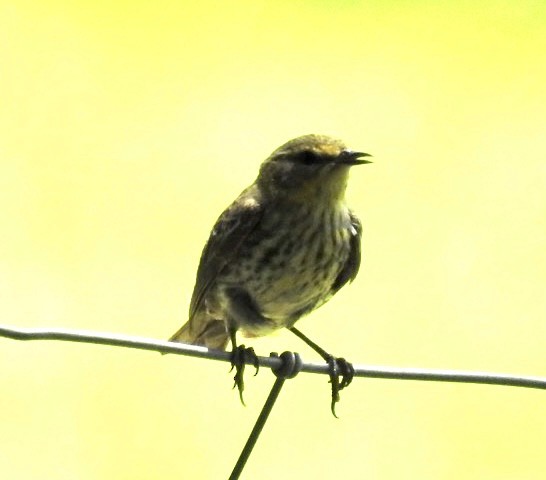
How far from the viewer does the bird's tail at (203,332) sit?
234 inches

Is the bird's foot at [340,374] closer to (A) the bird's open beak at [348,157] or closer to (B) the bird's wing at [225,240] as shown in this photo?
(B) the bird's wing at [225,240]

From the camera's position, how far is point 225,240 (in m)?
5.62

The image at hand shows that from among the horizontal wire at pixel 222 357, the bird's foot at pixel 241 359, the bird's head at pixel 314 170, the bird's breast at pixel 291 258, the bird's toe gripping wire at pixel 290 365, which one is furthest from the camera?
the bird's head at pixel 314 170

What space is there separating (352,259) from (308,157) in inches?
16.9

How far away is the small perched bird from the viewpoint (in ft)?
18.3

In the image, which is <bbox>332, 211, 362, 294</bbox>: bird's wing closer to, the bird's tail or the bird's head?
the bird's head

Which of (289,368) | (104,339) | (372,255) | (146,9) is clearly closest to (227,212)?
(289,368)

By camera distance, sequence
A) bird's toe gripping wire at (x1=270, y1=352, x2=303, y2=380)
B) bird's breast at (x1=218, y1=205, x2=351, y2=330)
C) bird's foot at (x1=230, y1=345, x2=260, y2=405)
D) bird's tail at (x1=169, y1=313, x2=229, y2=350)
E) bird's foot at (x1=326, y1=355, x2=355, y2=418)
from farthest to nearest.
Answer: bird's tail at (x1=169, y1=313, x2=229, y2=350), bird's breast at (x1=218, y1=205, x2=351, y2=330), bird's foot at (x1=326, y1=355, x2=355, y2=418), bird's foot at (x1=230, y1=345, x2=260, y2=405), bird's toe gripping wire at (x1=270, y1=352, x2=303, y2=380)

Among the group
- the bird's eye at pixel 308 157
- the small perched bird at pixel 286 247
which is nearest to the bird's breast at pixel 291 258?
the small perched bird at pixel 286 247

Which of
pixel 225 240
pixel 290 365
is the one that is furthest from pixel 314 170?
pixel 290 365

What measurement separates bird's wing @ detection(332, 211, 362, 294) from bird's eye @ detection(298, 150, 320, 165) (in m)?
0.27

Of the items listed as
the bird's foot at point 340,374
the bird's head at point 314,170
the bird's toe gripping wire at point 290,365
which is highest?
the bird's head at point 314,170

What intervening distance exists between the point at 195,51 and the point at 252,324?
23.5 feet

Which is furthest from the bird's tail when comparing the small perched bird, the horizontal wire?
the horizontal wire
